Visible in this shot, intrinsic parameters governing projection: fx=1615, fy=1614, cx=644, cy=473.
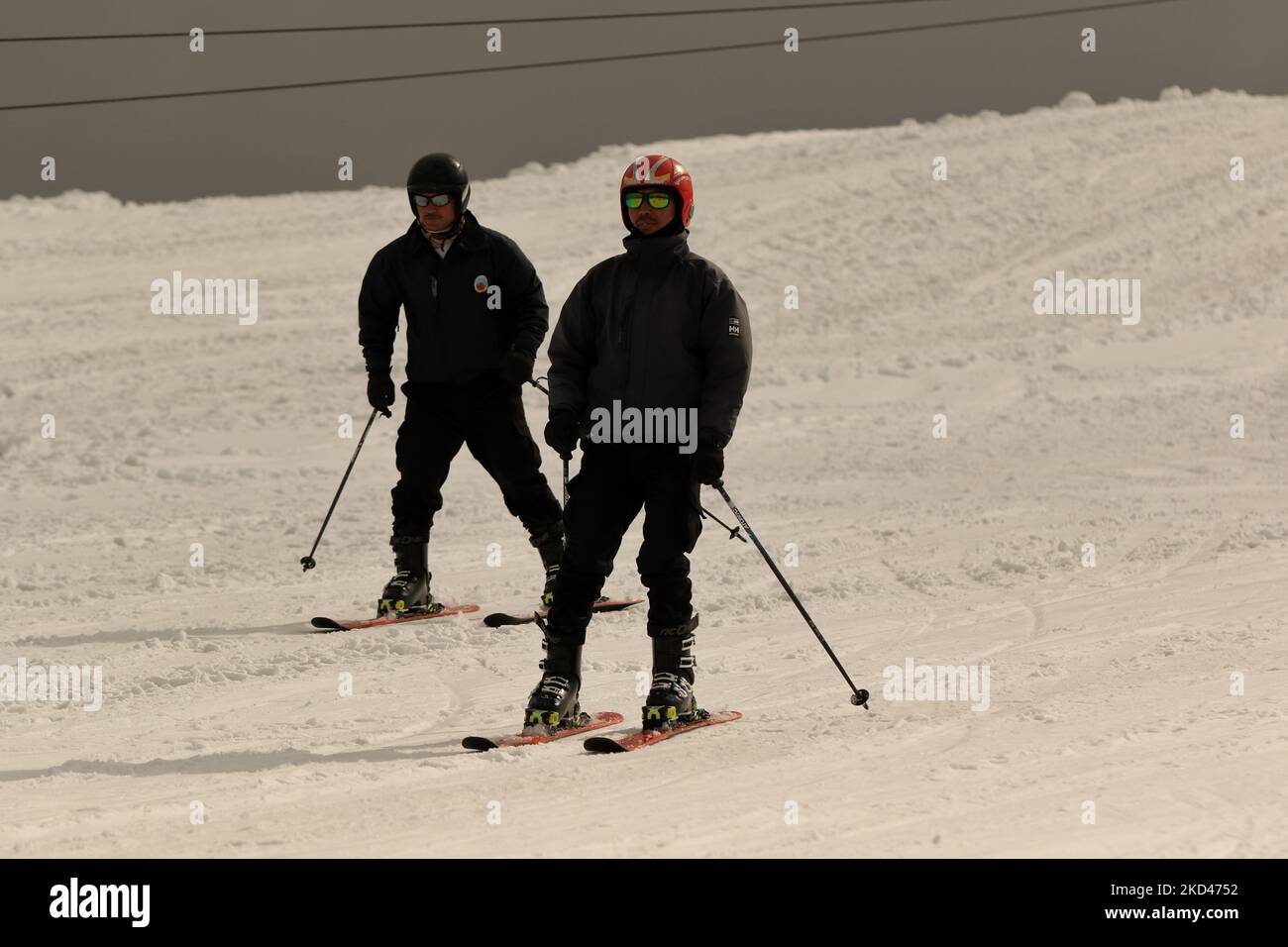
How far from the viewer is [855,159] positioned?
2894 cm

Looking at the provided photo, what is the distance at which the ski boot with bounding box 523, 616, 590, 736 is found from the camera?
5984 millimetres

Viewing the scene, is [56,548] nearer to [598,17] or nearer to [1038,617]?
[1038,617]

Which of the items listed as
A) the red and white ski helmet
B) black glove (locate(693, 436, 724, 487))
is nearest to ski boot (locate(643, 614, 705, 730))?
black glove (locate(693, 436, 724, 487))

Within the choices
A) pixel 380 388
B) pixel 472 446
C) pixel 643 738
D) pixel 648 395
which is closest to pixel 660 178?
pixel 648 395

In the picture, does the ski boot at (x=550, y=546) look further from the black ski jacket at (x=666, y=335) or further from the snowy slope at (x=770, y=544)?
the black ski jacket at (x=666, y=335)

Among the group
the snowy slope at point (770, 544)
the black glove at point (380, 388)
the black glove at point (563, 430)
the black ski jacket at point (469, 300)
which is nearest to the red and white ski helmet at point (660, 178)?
the black glove at point (563, 430)

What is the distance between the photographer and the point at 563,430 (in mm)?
5859

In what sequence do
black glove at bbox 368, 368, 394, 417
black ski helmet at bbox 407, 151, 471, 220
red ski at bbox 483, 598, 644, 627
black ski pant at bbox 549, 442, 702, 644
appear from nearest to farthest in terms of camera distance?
black ski pant at bbox 549, 442, 702, 644, black ski helmet at bbox 407, 151, 471, 220, black glove at bbox 368, 368, 394, 417, red ski at bbox 483, 598, 644, 627

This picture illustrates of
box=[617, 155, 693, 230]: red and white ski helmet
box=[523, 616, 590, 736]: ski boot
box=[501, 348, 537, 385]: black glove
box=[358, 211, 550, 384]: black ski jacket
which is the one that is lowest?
box=[523, 616, 590, 736]: ski boot

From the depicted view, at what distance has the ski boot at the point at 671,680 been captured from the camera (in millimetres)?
5988

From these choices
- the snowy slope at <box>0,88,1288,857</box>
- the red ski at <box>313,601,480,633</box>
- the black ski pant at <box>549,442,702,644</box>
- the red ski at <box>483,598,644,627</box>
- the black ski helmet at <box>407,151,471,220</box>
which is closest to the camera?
the snowy slope at <box>0,88,1288,857</box>

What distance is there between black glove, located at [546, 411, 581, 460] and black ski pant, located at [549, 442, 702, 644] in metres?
0.07

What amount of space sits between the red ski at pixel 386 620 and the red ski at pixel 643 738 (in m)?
2.74

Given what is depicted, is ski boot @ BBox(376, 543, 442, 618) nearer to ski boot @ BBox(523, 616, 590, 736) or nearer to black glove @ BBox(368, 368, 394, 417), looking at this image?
black glove @ BBox(368, 368, 394, 417)
